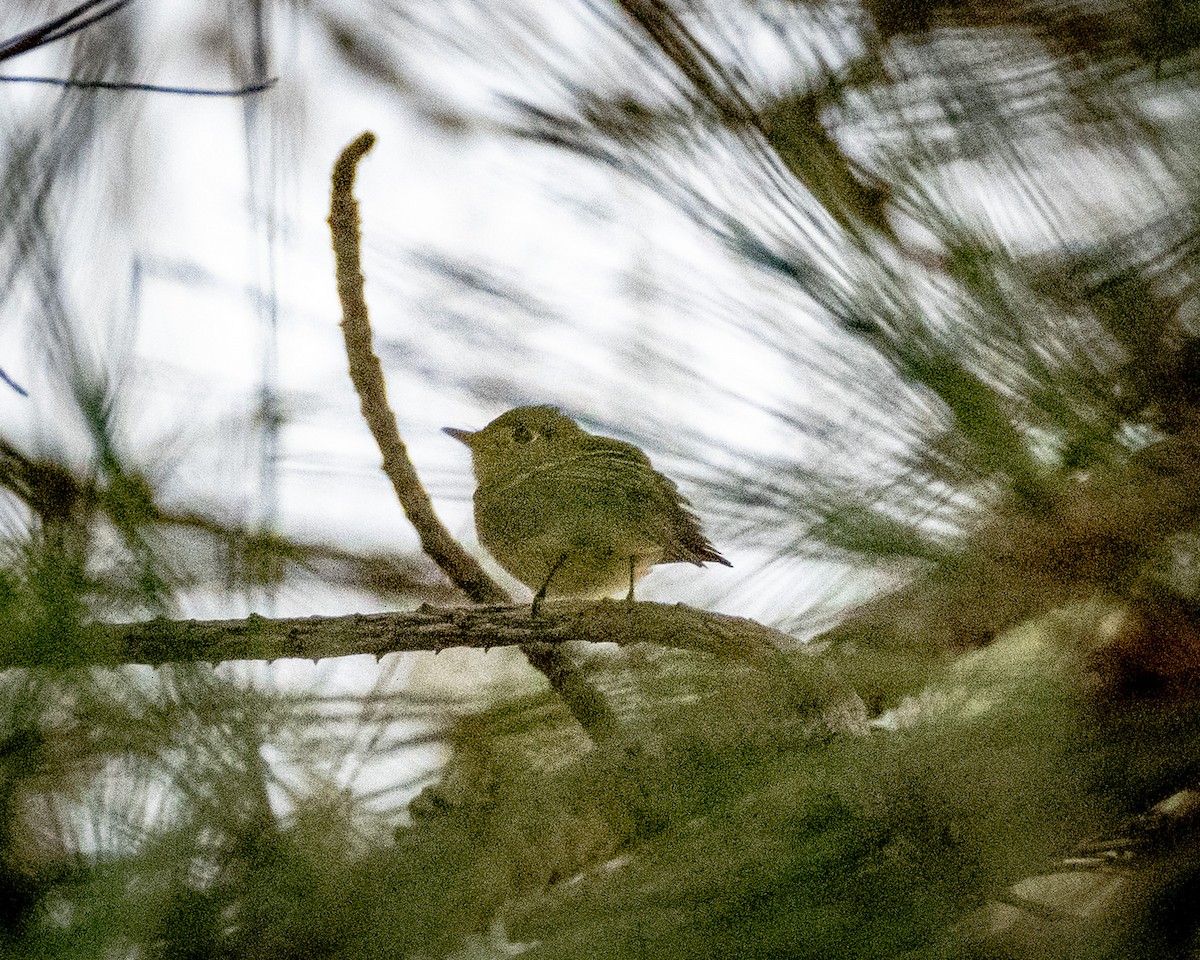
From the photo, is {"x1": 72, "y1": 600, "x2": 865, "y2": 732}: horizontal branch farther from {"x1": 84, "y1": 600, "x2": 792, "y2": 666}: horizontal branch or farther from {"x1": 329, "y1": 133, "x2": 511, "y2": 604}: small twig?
{"x1": 329, "y1": 133, "x2": 511, "y2": 604}: small twig

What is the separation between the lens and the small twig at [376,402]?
1.51 metres

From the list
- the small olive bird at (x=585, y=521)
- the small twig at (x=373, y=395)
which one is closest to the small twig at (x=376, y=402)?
the small twig at (x=373, y=395)

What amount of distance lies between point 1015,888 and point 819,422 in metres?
0.48

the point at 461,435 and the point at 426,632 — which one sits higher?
the point at 461,435

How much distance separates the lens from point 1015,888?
0.78 metres

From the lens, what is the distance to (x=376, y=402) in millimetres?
1646

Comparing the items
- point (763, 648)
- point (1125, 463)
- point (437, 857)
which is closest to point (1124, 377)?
point (1125, 463)

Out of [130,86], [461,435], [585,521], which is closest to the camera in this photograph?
[130,86]

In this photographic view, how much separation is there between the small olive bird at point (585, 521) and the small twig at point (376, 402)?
0.41ft

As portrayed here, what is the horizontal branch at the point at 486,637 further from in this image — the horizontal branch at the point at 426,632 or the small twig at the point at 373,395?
the small twig at the point at 373,395

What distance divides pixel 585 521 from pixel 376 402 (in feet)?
1.52

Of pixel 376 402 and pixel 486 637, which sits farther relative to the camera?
pixel 376 402

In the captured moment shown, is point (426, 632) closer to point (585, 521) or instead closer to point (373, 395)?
point (373, 395)

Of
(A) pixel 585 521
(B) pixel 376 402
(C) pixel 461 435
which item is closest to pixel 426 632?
(B) pixel 376 402
